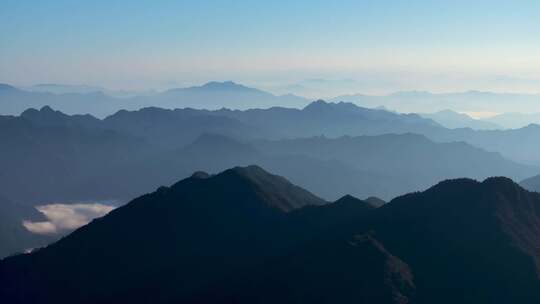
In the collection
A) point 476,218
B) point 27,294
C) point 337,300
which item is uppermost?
point 476,218

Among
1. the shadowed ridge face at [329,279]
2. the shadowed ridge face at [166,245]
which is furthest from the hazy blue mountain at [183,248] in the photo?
the shadowed ridge face at [329,279]

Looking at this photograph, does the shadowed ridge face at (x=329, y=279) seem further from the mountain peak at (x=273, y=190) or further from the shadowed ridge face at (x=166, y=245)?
the mountain peak at (x=273, y=190)

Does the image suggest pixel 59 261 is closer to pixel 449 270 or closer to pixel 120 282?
pixel 120 282

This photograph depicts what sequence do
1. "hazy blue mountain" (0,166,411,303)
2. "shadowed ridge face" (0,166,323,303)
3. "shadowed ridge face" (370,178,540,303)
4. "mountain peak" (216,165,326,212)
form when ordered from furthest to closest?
"mountain peak" (216,165,326,212), "shadowed ridge face" (0,166,323,303), "hazy blue mountain" (0,166,411,303), "shadowed ridge face" (370,178,540,303)

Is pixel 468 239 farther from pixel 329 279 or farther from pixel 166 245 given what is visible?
pixel 166 245

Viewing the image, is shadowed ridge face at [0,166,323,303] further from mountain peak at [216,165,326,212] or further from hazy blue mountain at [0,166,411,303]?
mountain peak at [216,165,326,212]

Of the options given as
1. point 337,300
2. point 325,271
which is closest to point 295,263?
point 325,271

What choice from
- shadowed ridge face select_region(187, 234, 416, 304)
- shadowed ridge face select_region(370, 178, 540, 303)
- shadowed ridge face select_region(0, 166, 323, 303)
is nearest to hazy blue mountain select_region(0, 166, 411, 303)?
shadowed ridge face select_region(0, 166, 323, 303)

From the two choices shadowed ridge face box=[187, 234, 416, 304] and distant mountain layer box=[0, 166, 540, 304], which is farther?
distant mountain layer box=[0, 166, 540, 304]
